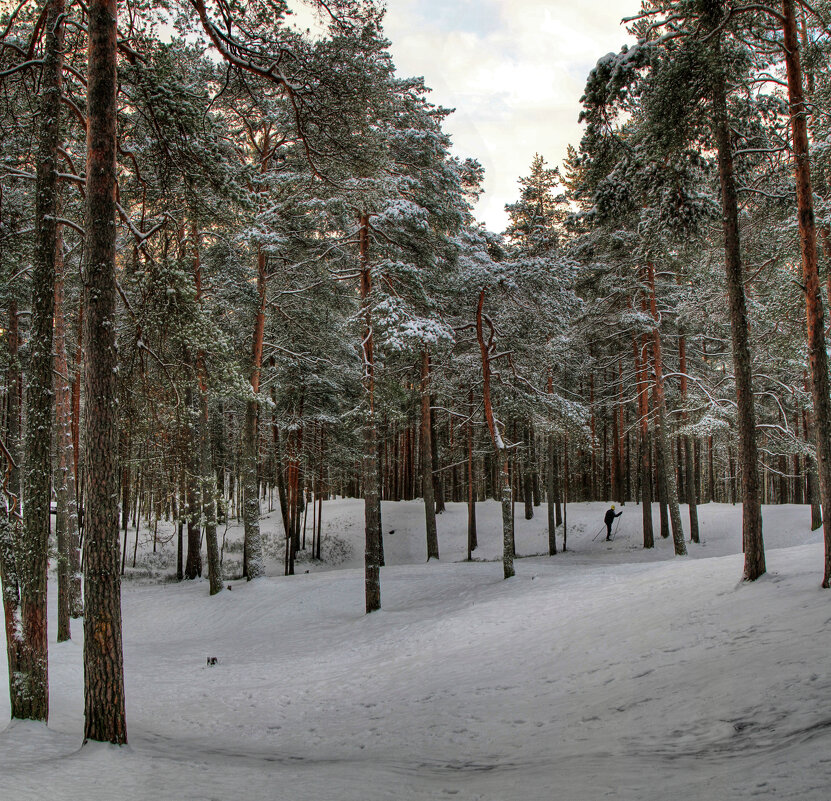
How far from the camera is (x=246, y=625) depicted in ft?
47.0

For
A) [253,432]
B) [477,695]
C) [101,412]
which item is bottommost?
[477,695]

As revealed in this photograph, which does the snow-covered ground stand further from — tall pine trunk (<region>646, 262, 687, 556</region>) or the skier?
the skier

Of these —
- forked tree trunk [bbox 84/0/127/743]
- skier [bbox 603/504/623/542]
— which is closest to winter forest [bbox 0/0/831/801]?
forked tree trunk [bbox 84/0/127/743]

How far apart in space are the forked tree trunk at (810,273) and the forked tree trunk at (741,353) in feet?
3.15

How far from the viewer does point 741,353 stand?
924cm

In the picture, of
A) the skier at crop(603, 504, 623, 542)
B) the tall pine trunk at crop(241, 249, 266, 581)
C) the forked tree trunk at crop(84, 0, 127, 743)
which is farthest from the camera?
the skier at crop(603, 504, 623, 542)

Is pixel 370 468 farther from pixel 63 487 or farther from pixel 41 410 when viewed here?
pixel 41 410

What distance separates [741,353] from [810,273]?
1.54m

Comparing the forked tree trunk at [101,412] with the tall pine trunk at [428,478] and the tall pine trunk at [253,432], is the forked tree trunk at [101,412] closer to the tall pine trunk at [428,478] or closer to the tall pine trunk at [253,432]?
the tall pine trunk at [253,432]

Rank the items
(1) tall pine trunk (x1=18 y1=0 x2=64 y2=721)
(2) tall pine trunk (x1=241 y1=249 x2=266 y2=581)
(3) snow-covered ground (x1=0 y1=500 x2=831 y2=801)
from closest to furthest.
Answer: (3) snow-covered ground (x1=0 y1=500 x2=831 y2=801)
(1) tall pine trunk (x1=18 y1=0 x2=64 y2=721)
(2) tall pine trunk (x1=241 y1=249 x2=266 y2=581)

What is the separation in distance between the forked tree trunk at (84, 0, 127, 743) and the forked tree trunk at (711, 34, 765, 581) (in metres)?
8.87

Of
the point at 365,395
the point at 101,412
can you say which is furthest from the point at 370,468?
the point at 101,412

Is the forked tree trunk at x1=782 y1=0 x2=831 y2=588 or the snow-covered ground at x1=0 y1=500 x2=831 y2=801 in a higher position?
the forked tree trunk at x1=782 y1=0 x2=831 y2=588

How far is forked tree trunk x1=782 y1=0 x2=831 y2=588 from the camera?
8.02 meters
